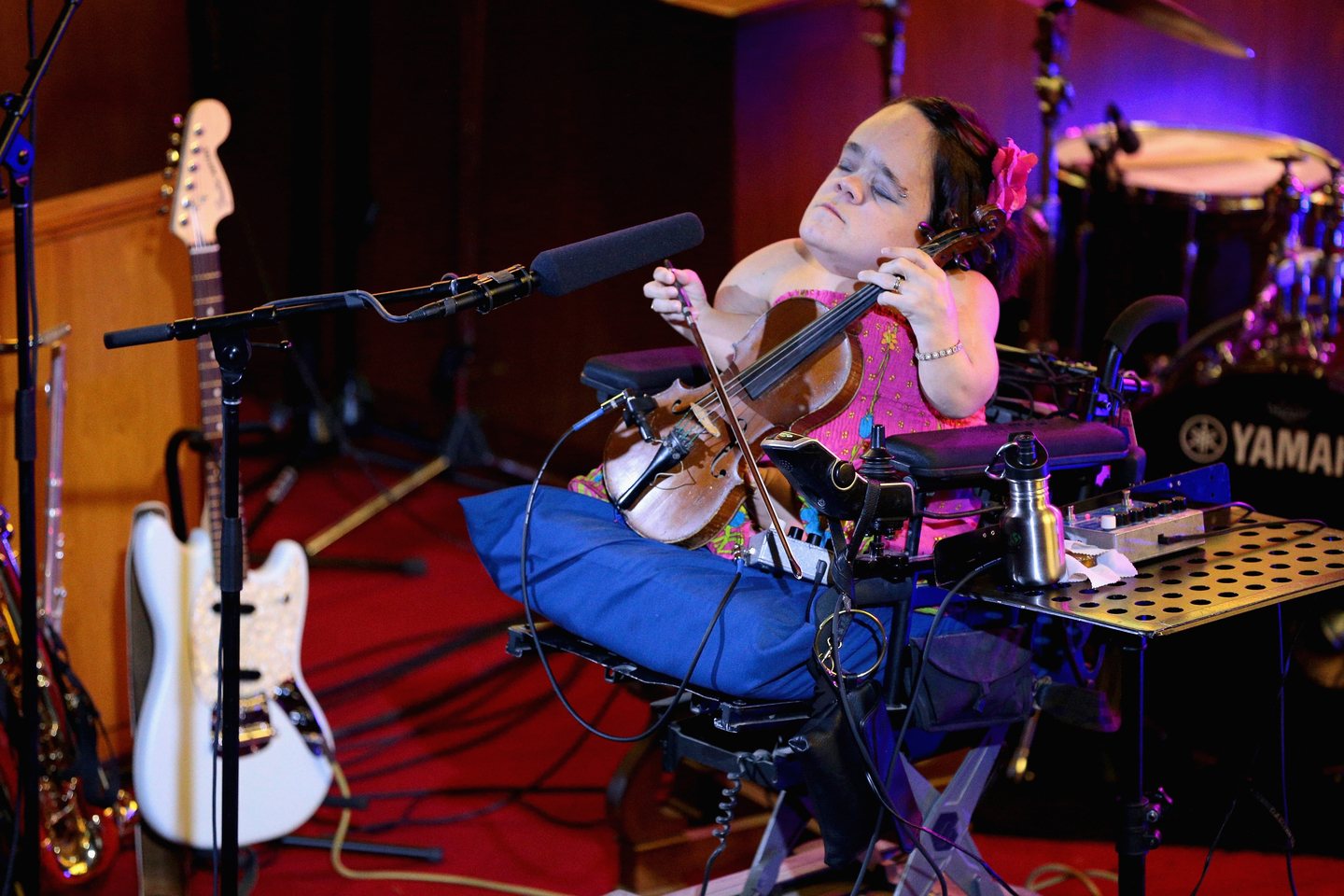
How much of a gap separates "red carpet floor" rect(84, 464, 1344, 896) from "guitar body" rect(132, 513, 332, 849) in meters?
0.13

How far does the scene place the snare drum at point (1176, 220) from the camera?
3295 mm

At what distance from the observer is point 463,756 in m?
2.78

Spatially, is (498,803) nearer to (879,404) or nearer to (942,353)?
(879,404)

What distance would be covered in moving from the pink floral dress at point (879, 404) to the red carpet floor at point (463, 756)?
2.72ft

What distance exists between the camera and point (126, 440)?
2588mm

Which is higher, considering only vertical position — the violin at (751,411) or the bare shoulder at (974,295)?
the bare shoulder at (974,295)

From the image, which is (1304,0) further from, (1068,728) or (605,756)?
(605,756)

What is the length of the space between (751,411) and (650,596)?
1.00 ft

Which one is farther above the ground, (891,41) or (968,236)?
(891,41)

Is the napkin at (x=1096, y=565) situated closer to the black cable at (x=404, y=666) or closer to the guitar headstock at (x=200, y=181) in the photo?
the guitar headstock at (x=200, y=181)

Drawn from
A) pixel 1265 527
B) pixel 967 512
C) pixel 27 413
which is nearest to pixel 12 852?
pixel 27 413

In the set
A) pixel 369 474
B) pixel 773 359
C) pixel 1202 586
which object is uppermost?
pixel 773 359

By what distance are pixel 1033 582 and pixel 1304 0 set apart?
325 cm

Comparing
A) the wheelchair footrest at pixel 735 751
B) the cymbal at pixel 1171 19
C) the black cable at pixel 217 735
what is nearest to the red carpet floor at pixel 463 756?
the black cable at pixel 217 735
